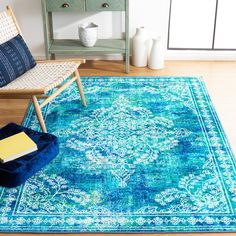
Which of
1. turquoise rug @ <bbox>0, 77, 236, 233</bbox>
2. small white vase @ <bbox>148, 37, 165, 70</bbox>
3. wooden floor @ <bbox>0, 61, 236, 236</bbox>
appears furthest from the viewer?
small white vase @ <bbox>148, 37, 165, 70</bbox>

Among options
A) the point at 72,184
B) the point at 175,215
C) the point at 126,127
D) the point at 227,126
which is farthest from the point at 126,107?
the point at 175,215

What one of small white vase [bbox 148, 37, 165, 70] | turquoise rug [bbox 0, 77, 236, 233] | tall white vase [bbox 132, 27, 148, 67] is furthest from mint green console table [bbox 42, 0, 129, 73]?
turquoise rug [bbox 0, 77, 236, 233]

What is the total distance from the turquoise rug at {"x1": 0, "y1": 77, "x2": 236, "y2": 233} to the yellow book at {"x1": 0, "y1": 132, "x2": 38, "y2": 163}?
25 centimetres

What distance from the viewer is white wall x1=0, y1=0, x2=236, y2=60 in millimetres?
4363

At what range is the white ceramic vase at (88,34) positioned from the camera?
13.5 feet

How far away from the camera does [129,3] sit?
4.32m

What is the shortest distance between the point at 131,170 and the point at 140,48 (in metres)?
1.74

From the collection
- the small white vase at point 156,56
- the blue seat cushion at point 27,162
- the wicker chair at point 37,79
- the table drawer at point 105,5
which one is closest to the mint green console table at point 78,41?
the table drawer at point 105,5

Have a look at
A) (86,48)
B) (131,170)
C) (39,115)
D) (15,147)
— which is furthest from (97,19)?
(15,147)

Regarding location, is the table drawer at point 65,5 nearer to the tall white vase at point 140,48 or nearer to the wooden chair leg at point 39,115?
the tall white vase at point 140,48

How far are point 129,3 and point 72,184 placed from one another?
2.13 m

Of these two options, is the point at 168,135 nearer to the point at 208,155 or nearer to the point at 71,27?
the point at 208,155

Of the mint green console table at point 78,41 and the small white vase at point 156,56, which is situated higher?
the mint green console table at point 78,41

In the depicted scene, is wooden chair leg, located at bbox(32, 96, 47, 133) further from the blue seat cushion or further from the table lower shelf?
the table lower shelf
